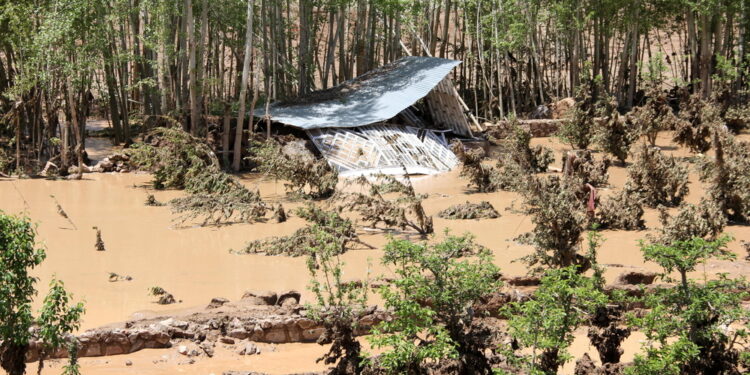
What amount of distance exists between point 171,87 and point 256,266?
9803mm

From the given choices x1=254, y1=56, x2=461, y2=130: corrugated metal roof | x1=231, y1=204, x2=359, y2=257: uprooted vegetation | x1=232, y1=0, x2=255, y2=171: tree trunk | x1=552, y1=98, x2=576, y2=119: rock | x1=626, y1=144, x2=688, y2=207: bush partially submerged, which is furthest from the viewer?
x1=552, y1=98, x2=576, y2=119: rock

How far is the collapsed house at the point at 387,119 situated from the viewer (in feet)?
61.8

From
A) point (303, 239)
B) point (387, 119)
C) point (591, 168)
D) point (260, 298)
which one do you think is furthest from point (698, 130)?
point (260, 298)

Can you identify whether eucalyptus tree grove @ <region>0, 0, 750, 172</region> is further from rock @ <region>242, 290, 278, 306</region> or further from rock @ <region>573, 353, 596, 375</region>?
rock @ <region>573, 353, 596, 375</region>

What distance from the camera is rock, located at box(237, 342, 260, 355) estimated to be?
8.05 m

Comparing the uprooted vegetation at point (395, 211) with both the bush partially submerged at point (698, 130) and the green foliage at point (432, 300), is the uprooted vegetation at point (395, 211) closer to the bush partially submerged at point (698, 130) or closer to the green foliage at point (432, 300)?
the green foliage at point (432, 300)

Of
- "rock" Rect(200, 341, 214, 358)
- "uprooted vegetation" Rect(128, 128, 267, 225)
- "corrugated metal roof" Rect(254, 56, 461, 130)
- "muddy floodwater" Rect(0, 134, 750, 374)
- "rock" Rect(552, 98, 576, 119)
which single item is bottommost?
"muddy floodwater" Rect(0, 134, 750, 374)

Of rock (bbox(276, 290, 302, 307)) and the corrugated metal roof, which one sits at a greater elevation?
the corrugated metal roof

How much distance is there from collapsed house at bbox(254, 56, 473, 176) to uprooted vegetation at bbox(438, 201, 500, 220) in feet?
13.6

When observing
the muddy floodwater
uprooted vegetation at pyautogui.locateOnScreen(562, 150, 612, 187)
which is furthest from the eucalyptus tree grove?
uprooted vegetation at pyautogui.locateOnScreen(562, 150, 612, 187)

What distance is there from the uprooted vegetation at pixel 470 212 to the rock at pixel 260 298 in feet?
17.0

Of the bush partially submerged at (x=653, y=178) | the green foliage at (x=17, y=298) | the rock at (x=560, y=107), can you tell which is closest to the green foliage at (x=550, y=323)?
the green foliage at (x=17, y=298)

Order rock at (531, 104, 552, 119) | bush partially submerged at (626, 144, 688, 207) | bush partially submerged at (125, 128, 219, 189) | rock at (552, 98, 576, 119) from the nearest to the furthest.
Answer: bush partially submerged at (626, 144, 688, 207) < bush partially submerged at (125, 128, 219, 189) < rock at (552, 98, 576, 119) < rock at (531, 104, 552, 119)

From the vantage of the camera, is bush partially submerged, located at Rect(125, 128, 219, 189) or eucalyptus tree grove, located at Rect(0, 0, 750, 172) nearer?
bush partially submerged, located at Rect(125, 128, 219, 189)
